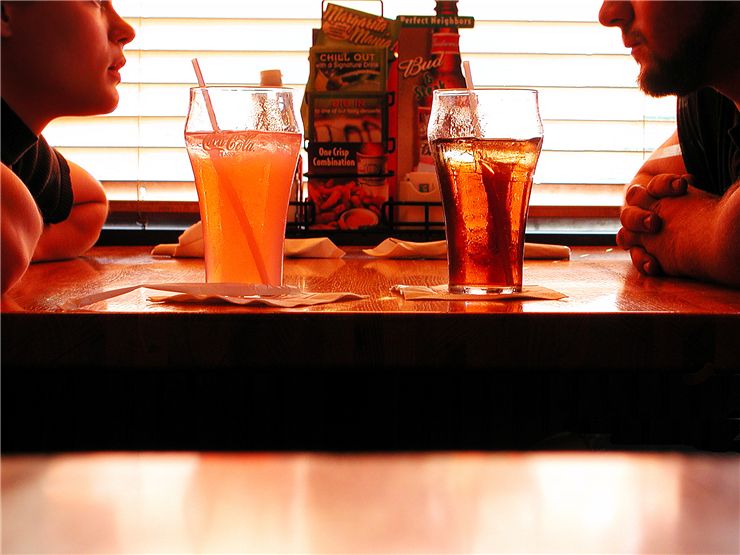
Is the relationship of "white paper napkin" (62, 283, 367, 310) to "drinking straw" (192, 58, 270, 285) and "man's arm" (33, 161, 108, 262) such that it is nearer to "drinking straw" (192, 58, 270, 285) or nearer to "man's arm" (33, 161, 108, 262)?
"drinking straw" (192, 58, 270, 285)

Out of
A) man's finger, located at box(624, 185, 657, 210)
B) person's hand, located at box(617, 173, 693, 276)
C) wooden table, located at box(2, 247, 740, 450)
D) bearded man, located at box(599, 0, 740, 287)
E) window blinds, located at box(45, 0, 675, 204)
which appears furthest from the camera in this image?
window blinds, located at box(45, 0, 675, 204)

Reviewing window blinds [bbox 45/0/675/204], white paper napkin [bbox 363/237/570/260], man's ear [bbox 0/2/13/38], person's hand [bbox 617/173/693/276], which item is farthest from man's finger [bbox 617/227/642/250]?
window blinds [bbox 45/0/675/204]

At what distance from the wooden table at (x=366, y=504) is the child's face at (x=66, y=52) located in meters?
0.39

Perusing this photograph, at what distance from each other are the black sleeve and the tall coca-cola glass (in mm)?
779

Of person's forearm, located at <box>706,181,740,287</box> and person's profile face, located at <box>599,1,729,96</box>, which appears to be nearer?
person's forearm, located at <box>706,181,740,287</box>

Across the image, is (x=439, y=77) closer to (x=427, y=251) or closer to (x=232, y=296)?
(x=427, y=251)

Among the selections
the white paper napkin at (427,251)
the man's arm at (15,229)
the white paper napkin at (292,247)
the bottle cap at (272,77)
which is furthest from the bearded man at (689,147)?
the man's arm at (15,229)

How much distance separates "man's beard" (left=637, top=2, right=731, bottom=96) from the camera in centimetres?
128

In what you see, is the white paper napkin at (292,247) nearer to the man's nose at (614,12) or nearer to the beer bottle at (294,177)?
the beer bottle at (294,177)

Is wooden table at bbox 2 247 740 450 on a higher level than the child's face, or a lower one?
lower

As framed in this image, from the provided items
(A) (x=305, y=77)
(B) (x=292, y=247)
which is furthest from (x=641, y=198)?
(A) (x=305, y=77)

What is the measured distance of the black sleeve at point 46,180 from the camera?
141 cm

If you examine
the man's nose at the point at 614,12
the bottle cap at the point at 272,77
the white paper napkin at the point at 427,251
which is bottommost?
the white paper napkin at the point at 427,251

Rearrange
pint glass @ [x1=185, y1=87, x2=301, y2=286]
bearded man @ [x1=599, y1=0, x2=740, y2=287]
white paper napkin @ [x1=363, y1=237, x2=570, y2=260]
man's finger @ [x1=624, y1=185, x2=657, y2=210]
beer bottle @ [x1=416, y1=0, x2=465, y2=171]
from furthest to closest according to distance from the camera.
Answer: beer bottle @ [x1=416, y1=0, x2=465, y2=171]
white paper napkin @ [x1=363, y1=237, x2=570, y2=260]
man's finger @ [x1=624, y1=185, x2=657, y2=210]
bearded man @ [x1=599, y1=0, x2=740, y2=287]
pint glass @ [x1=185, y1=87, x2=301, y2=286]
